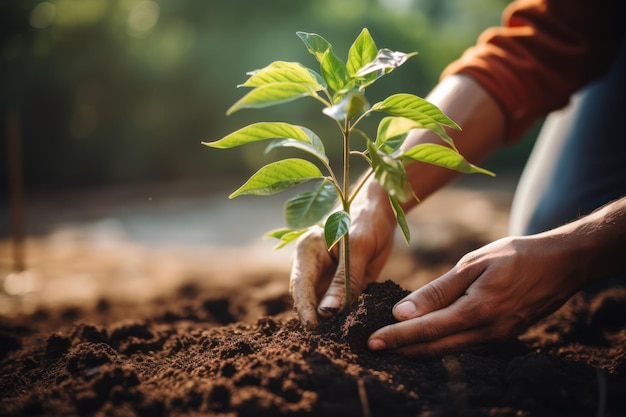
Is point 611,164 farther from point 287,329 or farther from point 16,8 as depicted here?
point 16,8

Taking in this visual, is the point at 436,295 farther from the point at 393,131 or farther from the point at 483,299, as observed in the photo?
the point at 393,131

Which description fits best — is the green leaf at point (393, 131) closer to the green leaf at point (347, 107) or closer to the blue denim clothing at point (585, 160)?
the green leaf at point (347, 107)

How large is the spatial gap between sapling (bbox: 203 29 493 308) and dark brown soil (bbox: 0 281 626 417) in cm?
31

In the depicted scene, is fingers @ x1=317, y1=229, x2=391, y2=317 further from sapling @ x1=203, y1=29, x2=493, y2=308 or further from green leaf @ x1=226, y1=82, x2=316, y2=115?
green leaf @ x1=226, y1=82, x2=316, y2=115

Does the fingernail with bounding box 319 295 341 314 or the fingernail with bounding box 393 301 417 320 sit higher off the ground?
the fingernail with bounding box 319 295 341 314

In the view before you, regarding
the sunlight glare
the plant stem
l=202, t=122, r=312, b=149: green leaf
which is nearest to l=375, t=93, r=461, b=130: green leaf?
the plant stem

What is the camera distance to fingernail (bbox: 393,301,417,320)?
1.39 meters

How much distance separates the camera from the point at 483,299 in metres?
1.39

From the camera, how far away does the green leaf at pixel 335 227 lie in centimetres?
125

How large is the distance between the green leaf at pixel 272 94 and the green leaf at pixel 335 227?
0.31 meters

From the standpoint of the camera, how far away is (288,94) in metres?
1.22

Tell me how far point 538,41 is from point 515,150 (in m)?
7.10

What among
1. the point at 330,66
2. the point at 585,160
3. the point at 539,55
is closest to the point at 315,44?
the point at 330,66

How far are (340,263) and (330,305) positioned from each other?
0.47 feet
